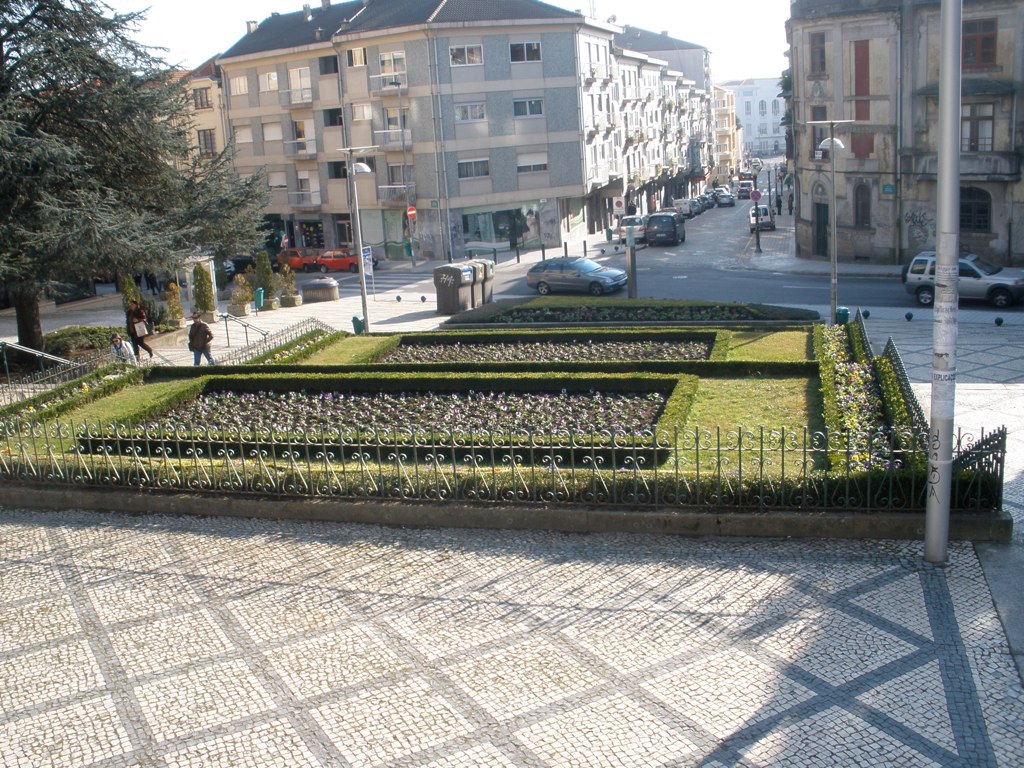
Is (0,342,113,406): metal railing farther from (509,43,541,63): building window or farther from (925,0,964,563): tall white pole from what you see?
(509,43,541,63): building window

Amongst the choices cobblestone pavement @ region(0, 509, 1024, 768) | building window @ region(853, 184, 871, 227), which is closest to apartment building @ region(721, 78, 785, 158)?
building window @ region(853, 184, 871, 227)

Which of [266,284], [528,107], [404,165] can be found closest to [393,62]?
[404,165]

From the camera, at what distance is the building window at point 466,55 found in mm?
47125

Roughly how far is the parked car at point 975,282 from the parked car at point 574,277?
31.5 feet

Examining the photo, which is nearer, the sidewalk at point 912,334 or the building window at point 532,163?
the sidewalk at point 912,334

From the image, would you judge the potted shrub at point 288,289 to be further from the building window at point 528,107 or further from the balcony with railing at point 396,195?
the building window at point 528,107

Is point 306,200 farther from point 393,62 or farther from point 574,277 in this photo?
point 574,277

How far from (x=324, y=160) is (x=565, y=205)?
41.0 ft

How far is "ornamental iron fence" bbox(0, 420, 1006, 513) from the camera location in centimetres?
1127

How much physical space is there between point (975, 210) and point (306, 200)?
31.8m

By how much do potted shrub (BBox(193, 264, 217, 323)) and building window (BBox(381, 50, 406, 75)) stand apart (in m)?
19.0

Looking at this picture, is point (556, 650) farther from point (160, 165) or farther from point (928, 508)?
point (160, 165)

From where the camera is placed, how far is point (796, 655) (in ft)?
28.6

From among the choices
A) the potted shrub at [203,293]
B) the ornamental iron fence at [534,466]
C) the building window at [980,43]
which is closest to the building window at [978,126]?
the building window at [980,43]
